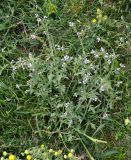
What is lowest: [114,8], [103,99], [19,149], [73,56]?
[19,149]

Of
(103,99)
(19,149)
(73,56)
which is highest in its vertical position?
(73,56)

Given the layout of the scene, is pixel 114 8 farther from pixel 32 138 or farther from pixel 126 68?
pixel 32 138

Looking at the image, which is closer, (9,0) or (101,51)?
(101,51)

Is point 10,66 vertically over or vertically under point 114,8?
under

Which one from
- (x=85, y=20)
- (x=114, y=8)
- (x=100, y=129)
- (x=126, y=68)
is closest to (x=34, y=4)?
(x=85, y=20)

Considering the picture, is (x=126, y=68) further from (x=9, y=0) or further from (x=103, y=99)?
(x=9, y=0)

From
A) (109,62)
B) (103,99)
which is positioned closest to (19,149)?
(103,99)
